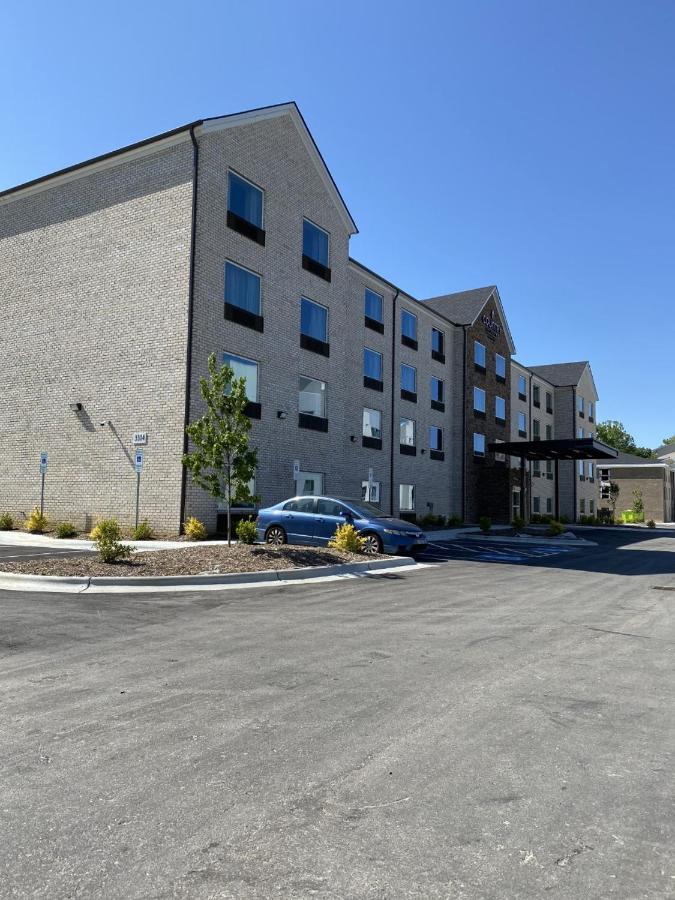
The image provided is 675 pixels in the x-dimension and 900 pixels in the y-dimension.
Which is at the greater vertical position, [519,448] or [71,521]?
[519,448]

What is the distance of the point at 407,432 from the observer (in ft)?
108

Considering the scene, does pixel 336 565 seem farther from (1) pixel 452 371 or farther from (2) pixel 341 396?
(1) pixel 452 371

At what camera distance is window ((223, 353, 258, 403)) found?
21219 millimetres

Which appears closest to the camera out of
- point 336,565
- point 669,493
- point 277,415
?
point 336,565

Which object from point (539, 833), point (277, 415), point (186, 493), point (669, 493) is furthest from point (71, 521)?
point (669, 493)

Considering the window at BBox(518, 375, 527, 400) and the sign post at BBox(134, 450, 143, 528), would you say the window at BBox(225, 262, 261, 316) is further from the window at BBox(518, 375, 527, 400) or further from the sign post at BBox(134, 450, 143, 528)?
the window at BBox(518, 375, 527, 400)

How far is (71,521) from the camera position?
824 inches

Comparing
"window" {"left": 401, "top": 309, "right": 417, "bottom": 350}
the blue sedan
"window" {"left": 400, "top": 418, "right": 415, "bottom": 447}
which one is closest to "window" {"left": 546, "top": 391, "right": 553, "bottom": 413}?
"window" {"left": 401, "top": 309, "right": 417, "bottom": 350}

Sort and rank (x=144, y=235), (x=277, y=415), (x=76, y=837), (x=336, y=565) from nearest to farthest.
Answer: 1. (x=76, y=837)
2. (x=336, y=565)
3. (x=144, y=235)
4. (x=277, y=415)

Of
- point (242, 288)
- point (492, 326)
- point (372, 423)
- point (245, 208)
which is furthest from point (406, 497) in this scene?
point (245, 208)

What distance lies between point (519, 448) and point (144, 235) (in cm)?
2422

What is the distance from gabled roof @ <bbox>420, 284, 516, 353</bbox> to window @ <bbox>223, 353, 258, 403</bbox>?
744 inches

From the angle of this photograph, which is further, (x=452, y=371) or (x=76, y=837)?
(x=452, y=371)

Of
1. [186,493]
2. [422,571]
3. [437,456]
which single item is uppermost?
[437,456]
